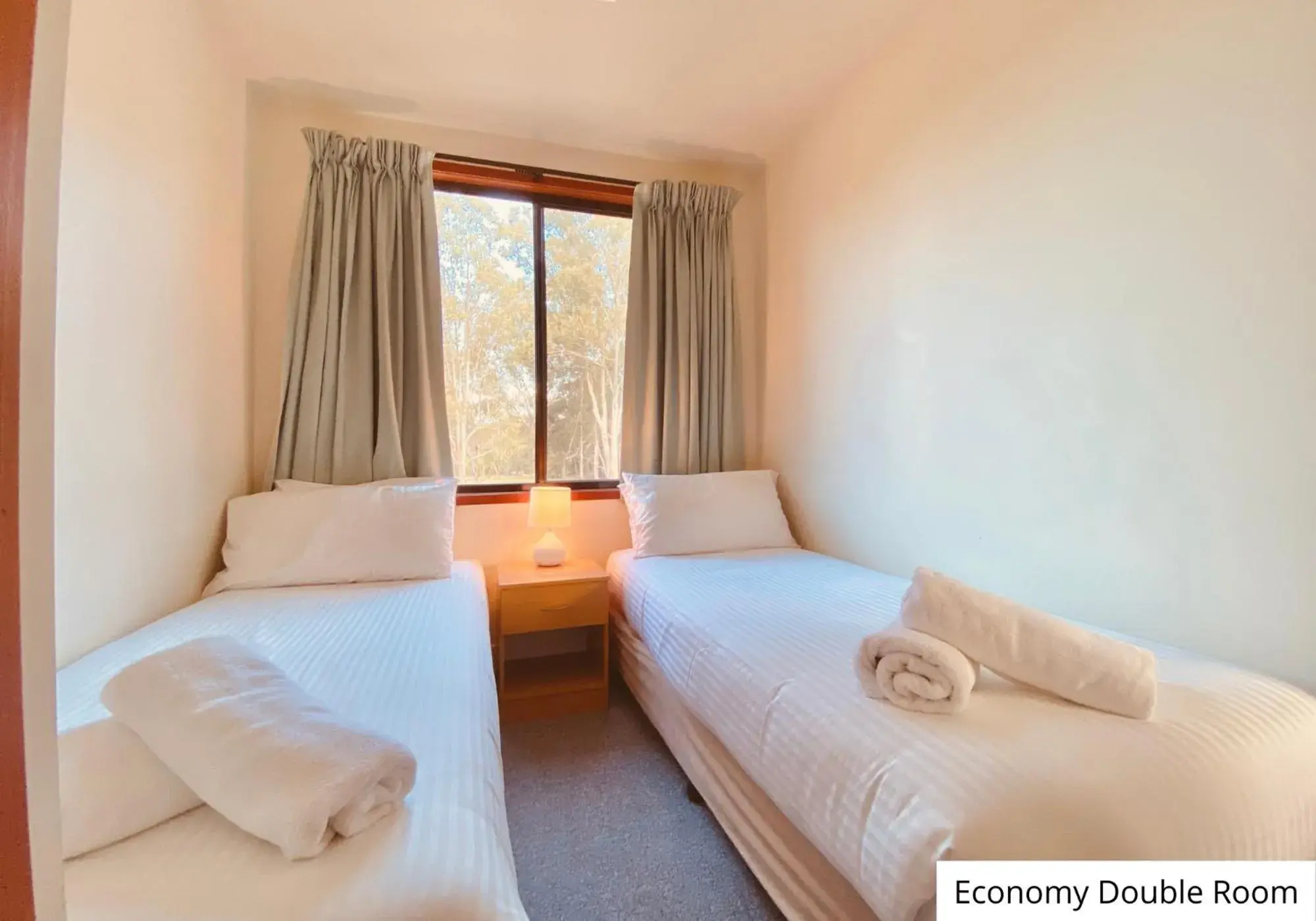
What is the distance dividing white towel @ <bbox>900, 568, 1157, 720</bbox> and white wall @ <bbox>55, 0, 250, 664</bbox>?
185 centimetres

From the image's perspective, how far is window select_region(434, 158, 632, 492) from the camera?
103 inches

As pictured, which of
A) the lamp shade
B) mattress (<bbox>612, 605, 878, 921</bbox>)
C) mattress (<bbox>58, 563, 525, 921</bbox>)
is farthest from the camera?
the lamp shade

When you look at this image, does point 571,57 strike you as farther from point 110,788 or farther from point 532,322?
point 110,788

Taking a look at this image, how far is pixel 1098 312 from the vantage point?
56.2 inches

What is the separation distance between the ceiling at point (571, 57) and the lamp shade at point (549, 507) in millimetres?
1708

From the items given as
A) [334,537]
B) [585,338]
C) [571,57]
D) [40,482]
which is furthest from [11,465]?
[585,338]

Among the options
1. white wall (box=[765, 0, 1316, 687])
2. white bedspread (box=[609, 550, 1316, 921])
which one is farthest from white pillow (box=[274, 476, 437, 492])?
white wall (box=[765, 0, 1316, 687])

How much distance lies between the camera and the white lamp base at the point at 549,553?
244cm

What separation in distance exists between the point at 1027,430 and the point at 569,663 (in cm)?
199

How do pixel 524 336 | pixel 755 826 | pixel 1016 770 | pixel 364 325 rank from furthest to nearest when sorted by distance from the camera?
pixel 524 336, pixel 364 325, pixel 755 826, pixel 1016 770

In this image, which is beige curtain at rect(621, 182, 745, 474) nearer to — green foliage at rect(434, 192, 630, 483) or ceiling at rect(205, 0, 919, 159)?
green foliage at rect(434, 192, 630, 483)


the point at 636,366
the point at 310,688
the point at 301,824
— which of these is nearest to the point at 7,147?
the point at 301,824

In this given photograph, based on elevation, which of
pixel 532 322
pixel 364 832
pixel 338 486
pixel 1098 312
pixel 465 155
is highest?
pixel 465 155

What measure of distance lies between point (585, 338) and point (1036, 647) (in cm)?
232
